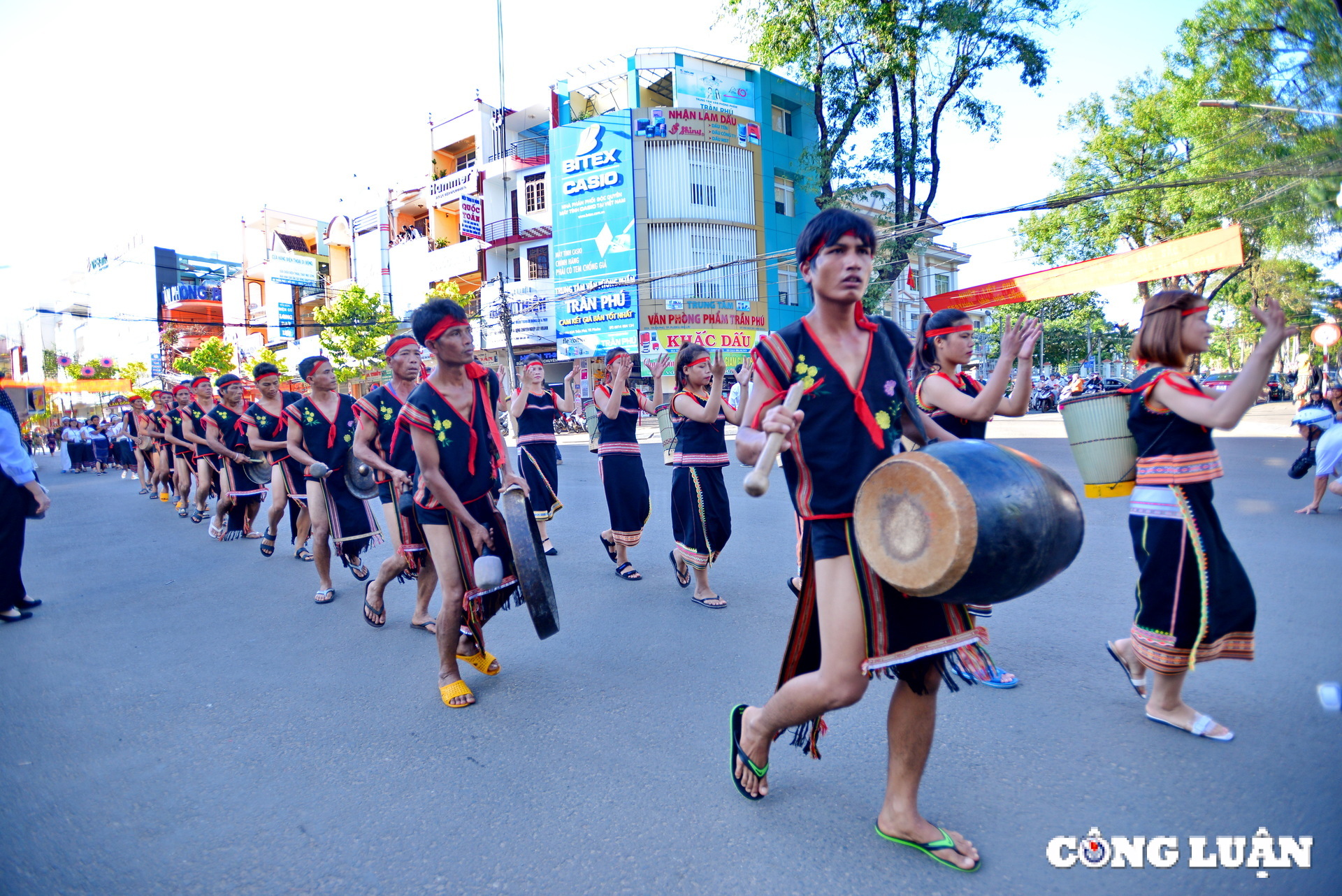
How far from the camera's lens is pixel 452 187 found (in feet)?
125

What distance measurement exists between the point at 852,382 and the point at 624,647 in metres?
2.73

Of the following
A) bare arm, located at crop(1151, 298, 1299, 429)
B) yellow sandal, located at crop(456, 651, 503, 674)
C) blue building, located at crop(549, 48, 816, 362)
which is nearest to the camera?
bare arm, located at crop(1151, 298, 1299, 429)

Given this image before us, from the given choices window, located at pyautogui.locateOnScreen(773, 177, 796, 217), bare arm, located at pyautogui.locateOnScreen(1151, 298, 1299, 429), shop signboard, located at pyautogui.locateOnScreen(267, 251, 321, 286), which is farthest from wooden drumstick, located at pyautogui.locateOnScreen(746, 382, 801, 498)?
shop signboard, located at pyautogui.locateOnScreen(267, 251, 321, 286)

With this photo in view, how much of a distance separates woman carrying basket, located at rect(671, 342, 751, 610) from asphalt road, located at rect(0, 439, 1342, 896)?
0.33 m

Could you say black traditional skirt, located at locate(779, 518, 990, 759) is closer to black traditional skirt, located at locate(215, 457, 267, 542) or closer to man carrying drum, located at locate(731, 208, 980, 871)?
man carrying drum, located at locate(731, 208, 980, 871)

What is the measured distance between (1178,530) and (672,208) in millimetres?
29805

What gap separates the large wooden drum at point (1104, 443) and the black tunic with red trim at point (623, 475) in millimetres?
A: 3687

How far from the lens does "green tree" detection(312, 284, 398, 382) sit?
3588cm

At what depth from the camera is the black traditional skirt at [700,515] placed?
5.63 m

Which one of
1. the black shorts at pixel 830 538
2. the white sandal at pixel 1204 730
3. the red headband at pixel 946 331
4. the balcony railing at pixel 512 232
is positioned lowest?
the white sandal at pixel 1204 730

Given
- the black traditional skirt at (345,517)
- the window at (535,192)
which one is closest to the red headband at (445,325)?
the black traditional skirt at (345,517)

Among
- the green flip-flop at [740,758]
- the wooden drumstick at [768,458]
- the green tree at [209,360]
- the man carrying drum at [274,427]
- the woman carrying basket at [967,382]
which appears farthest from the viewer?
the green tree at [209,360]

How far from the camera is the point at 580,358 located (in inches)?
1304

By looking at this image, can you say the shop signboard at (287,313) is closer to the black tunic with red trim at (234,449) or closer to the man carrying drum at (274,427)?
the black tunic with red trim at (234,449)
